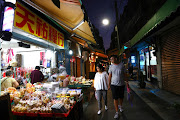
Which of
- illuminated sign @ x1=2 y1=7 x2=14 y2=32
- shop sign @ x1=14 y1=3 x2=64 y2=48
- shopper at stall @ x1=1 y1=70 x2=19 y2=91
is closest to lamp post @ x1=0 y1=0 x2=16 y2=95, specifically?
illuminated sign @ x1=2 y1=7 x2=14 y2=32

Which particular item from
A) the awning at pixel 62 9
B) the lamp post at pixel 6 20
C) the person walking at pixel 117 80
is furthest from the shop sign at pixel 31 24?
the person walking at pixel 117 80

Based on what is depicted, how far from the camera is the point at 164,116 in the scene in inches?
171

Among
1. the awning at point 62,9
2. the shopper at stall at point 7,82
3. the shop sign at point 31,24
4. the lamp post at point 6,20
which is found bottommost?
the shopper at stall at point 7,82

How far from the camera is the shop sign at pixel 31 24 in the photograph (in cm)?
444

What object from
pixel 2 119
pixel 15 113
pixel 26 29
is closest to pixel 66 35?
pixel 26 29

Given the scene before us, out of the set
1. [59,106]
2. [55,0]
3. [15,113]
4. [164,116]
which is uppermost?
[55,0]

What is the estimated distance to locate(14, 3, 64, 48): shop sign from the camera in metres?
4.44

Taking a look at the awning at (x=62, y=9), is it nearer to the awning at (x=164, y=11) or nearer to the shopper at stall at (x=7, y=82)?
the awning at (x=164, y=11)

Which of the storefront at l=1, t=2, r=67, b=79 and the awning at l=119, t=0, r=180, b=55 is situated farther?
the storefront at l=1, t=2, r=67, b=79

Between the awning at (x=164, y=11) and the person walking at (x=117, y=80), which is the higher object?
the awning at (x=164, y=11)

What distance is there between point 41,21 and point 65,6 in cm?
237

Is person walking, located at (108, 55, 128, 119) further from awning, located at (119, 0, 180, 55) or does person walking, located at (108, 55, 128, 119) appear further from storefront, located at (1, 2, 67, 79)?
storefront, located at (1, 2, 67, 79)

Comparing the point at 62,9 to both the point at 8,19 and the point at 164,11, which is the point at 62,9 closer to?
the point at 8,19

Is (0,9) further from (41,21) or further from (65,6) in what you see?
(41,21)
